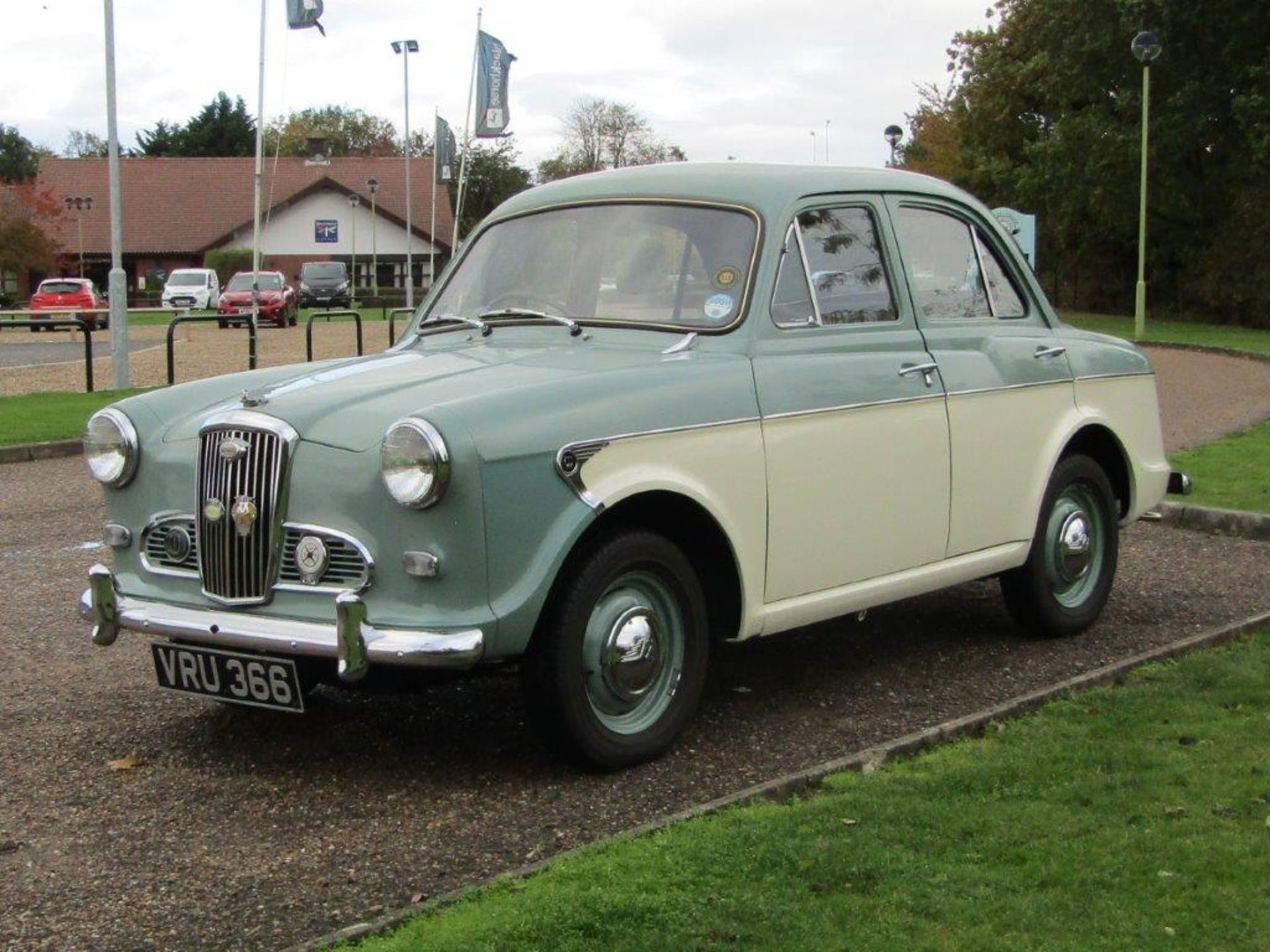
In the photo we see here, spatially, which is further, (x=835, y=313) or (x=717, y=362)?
(x=835, y=313)

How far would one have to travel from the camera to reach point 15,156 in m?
101

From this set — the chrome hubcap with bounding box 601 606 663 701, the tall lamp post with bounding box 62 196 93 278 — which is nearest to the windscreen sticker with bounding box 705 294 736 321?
the chrome hubcap with bounding box 601 606 663 701

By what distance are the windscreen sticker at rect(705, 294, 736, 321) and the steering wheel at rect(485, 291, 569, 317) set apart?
56 centimetres

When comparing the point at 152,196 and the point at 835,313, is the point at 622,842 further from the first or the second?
the point at 152,196

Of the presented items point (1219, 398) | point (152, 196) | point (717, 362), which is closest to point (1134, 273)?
point (1219, 398)

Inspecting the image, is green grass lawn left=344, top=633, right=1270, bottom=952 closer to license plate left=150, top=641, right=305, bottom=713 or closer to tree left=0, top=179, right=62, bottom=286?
license plate left=150, top=641, right=305, bottom=713

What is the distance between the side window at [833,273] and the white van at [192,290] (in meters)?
49.5

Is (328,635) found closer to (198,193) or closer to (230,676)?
(230,676)

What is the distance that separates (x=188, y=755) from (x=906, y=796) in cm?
237

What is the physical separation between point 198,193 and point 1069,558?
78740 mm

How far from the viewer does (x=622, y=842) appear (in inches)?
173

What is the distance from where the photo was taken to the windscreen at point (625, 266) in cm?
596

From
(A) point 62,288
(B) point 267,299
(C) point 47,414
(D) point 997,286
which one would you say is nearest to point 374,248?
(A) point 62,288

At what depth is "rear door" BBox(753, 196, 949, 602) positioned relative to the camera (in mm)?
5754
